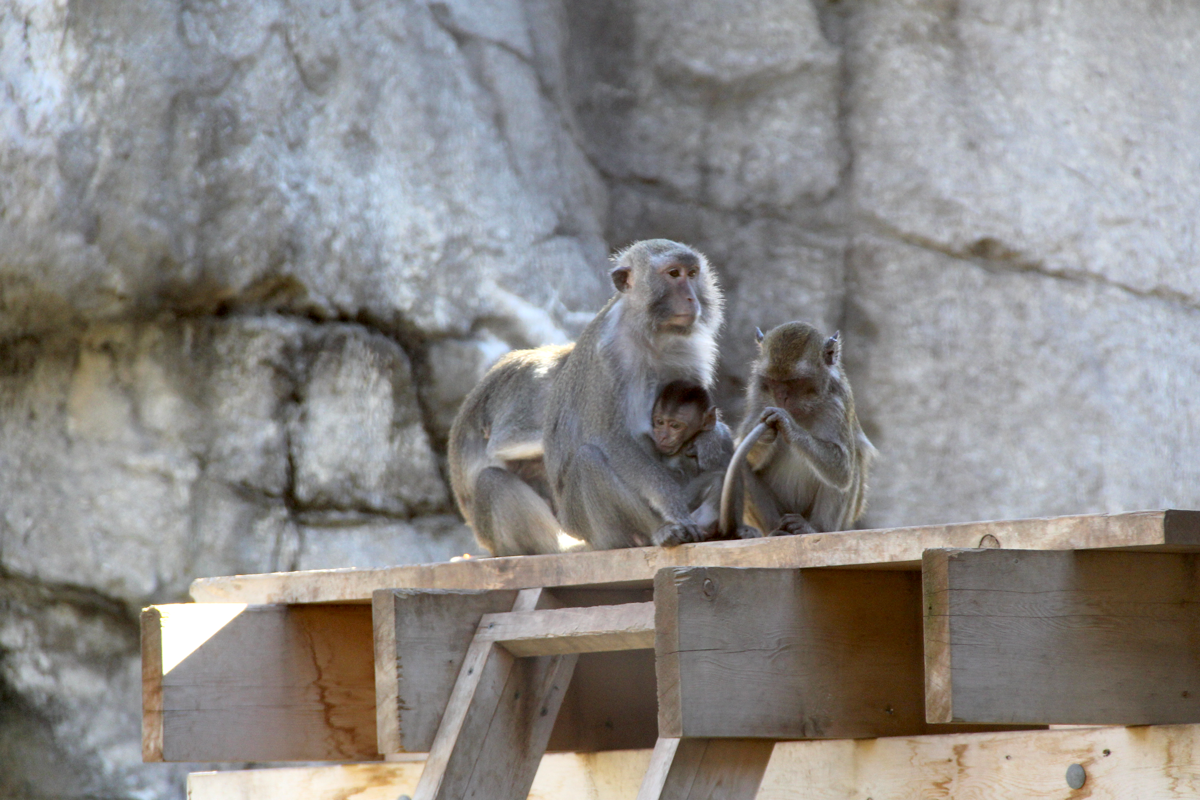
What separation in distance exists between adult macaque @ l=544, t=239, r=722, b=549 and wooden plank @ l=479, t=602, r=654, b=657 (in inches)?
42.6

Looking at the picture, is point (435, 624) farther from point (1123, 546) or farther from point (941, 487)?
point (941, 487)

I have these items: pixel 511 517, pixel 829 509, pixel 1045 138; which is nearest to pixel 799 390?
pixel 829 509

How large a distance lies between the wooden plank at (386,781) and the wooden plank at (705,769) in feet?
2.84

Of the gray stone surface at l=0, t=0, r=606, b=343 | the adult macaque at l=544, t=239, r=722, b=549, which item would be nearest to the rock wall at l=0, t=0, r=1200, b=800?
the gray stone surface at l=0, t=0, r=606, b=343

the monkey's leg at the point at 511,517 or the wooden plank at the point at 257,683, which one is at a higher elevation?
the wooden plank at the point at 257,683

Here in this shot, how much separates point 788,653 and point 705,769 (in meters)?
0.28


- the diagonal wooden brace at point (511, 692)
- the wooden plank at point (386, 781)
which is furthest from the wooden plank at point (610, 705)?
the diagonal wooden brace at point (511, 692)

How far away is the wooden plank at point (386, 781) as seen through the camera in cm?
387

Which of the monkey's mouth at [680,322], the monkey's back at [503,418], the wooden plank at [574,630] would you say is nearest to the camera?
the wooden plank at [574,630]

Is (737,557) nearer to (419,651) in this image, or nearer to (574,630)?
(574,630)

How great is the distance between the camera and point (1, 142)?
6.89 metres

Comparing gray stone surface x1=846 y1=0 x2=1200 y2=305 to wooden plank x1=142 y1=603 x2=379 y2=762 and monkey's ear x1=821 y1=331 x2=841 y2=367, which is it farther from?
wooden plank x1=142 y1=603 x2=379 y2=762

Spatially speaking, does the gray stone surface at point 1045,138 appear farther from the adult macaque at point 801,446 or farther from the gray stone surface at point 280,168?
the adult macaque at point 801,446

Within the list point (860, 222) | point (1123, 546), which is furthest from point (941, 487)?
point (1123, 546)
